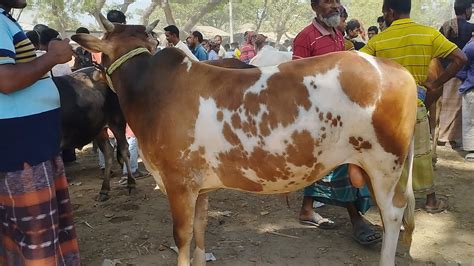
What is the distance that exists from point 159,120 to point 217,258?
1480 millimetres

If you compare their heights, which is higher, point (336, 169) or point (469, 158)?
point (336, 169)

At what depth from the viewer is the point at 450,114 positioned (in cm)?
731

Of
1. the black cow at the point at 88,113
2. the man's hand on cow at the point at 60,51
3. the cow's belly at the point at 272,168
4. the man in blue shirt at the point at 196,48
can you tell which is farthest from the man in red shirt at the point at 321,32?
the man in blue shirt at the point at 196,48

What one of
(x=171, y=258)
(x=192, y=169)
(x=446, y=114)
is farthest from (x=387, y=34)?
(x=446, y=114)

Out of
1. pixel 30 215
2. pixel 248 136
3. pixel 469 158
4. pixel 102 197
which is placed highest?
pixel 248 136

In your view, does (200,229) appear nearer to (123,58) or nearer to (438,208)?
(123,58)

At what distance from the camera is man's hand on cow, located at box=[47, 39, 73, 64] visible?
2287mm

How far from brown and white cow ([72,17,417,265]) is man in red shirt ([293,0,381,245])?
2.68 ft

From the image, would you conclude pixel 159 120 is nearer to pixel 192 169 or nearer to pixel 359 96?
pixel 192 169

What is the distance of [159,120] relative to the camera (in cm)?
286

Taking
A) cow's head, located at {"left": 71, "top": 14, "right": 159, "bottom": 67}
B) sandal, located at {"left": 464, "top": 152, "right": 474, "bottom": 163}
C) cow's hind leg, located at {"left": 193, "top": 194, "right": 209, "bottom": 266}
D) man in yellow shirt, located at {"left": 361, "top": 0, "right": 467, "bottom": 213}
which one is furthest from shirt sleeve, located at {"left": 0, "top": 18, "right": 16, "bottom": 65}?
sandal, located at {"left": 464, "top": 152, "right": 474, "bottom": 163}

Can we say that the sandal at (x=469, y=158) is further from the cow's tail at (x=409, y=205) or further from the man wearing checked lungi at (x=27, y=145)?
the man wearing checked lungi at (x=27, y=145)

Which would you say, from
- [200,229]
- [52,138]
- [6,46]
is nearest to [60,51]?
[6,46]

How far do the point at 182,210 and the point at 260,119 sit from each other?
813mm
